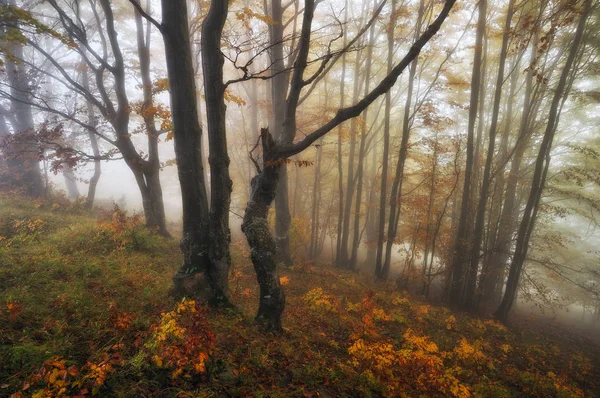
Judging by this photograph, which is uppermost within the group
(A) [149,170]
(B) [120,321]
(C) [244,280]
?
(A) [149,170]

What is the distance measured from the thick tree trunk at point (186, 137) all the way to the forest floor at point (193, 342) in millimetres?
1024

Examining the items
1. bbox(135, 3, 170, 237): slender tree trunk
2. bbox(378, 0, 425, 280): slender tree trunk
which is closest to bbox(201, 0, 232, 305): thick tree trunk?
bbox(135, 3, 170, 237): slender tree trunk

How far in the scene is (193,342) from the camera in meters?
3.48

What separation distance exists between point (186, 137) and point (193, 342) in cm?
393

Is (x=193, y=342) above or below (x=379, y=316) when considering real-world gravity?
above

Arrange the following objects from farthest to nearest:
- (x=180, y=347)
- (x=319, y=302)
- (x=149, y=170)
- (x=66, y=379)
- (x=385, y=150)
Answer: (x=385, y=150) < (x=149, y=170) < (x=319, y=302) < (x=180, y=347) < (x=66, y=379)

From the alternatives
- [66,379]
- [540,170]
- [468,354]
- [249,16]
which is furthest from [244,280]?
[540,170]

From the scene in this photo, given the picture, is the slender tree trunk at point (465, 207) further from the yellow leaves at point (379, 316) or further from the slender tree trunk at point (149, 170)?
the slender tree trunk at point (149, 170)

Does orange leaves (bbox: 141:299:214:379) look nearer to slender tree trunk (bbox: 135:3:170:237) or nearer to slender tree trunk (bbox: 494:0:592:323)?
slender tree trunk (bbox: 135:3:170:237)

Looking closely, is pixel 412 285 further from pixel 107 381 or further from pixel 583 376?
pixel 107 381

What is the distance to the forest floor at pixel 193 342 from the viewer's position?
10.1 feet

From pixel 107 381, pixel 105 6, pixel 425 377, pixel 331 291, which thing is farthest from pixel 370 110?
pixel 107 381

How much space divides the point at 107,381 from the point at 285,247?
27.4 ft

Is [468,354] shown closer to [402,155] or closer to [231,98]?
[402,155]
